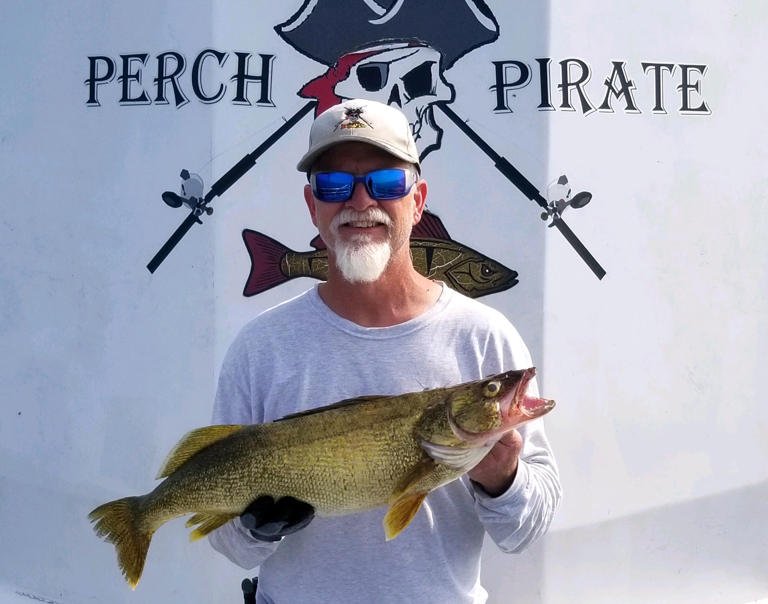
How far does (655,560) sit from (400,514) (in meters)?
2.00

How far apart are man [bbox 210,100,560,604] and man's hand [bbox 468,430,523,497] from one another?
5 cm

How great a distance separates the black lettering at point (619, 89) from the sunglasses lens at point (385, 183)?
1.47 metres

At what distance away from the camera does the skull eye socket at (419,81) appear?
11.4 feet

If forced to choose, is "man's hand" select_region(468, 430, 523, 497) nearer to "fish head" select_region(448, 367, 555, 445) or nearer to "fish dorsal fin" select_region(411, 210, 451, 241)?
"fish head" select_region(448, 367, 555, 445)

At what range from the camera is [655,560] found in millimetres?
3631

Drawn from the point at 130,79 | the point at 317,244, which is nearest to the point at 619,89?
the point at 317,244

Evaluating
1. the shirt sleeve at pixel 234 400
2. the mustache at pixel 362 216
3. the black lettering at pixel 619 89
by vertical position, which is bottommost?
the shirt sleeve at pixel 234 400

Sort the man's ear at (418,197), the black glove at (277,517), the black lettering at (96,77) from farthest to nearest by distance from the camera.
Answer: the black lettering at (96,77) → the man's ear at (418,197) → the black glove at (277,517)

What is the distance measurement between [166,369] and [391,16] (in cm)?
200

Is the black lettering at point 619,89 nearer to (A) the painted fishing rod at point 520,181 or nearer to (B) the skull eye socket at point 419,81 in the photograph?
(A) the painted fishing rod at point 520,181

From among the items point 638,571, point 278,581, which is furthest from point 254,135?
point 638,571

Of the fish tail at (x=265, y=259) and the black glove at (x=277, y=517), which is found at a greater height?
the fish tail at (x=265, y=259)

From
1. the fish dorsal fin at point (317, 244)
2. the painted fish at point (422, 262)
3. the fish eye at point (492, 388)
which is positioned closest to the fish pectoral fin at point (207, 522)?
the fish eye at point (492, 388)

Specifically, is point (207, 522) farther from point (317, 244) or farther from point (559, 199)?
point (559, 199)
